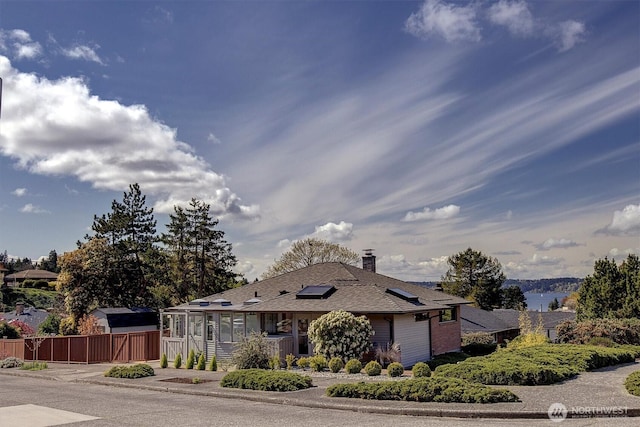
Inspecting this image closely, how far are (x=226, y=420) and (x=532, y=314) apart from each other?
45767 millimetres

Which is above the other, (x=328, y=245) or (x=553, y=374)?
(x=328, y=245)

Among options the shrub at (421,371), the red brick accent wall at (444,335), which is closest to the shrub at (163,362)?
the shrub at (421,371)

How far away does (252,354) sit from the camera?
23719mm

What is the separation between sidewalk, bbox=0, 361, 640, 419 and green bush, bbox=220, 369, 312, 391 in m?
0.34

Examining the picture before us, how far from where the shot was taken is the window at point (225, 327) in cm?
2789

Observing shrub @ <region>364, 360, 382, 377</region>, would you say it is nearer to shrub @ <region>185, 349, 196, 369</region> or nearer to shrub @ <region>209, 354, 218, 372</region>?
shrub @ <region>209, 354, 218, 372</region>

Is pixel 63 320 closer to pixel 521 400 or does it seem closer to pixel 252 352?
pixel 252 352

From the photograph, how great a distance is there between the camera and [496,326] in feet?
149

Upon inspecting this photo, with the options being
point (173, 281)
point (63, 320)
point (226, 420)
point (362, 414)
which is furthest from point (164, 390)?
point (173, 281)

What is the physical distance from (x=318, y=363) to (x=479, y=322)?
24.7m

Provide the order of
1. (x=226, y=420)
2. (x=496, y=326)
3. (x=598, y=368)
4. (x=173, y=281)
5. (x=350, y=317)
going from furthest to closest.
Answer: (x=173, y=281), (x=496, y=326), (x=350, y=317), (x=598, y=368), (x=226, y=420)

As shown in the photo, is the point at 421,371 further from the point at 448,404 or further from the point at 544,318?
the point at 544,318

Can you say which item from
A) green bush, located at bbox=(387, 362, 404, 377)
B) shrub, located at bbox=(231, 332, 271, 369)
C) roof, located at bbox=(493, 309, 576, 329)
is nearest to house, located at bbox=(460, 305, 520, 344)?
roof, located at bbox=(493, 309, 576, 329)

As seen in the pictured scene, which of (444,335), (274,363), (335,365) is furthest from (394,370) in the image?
(444,335)
